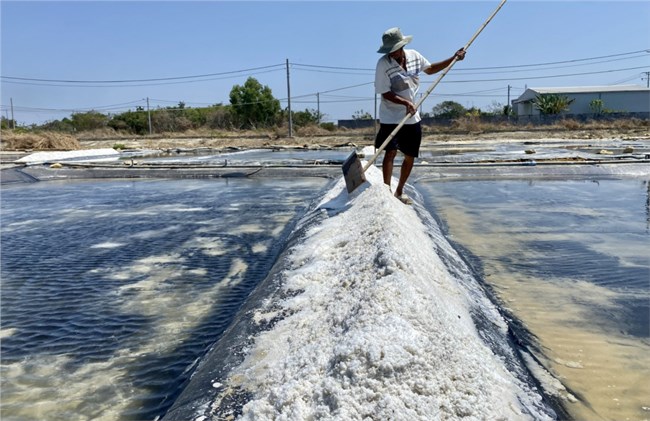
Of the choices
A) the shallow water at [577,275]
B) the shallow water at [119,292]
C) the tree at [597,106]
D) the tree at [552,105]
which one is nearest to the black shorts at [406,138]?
the shallow water at [577,275]

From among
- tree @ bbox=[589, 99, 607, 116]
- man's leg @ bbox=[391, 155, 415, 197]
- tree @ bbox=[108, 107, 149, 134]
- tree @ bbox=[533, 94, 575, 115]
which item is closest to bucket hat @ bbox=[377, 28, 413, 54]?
man's leg @ bbox=[391, 155, 415, 197]

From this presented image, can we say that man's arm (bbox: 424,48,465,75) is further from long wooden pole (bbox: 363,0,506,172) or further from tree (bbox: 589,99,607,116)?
tree (bbox: 589,99,607,116)

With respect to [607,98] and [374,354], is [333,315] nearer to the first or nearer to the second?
[374,354]

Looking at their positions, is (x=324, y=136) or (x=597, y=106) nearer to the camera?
(x=324, y=136)

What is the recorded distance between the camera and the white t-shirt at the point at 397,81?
3.74 m

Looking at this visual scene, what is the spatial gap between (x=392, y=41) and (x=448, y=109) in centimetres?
4449

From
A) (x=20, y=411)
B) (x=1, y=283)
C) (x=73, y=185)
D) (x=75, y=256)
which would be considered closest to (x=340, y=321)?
(x=20, y=411)

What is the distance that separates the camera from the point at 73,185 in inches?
311

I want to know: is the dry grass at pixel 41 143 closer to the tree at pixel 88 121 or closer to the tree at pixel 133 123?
the tree at pixel 133 123

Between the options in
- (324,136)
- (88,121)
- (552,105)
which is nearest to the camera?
(324,136)

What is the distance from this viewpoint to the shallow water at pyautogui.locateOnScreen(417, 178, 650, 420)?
1763 millimetres

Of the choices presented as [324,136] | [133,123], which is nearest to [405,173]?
[324,136]

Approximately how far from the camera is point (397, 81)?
147 inches

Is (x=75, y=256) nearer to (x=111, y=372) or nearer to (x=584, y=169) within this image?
(x=111, y=372)
